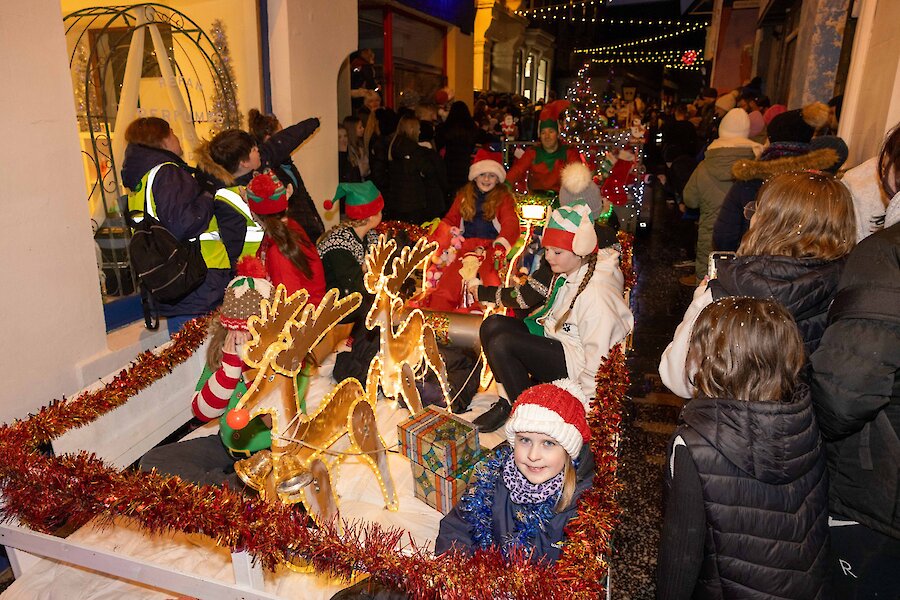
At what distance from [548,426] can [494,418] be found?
172 centimetres

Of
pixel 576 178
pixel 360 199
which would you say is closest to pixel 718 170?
pixel 576 178

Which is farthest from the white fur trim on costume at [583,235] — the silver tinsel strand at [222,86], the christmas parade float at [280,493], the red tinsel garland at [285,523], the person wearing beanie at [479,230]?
the silver tinsel strand at [222,86]

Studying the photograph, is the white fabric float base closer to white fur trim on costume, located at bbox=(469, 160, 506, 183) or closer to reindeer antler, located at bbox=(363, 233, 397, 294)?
reindeer antler, located at bbox=(363, 233, 397, 294)

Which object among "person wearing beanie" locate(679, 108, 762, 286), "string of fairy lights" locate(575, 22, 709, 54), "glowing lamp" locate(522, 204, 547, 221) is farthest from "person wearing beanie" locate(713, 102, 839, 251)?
"string of fairy lights" locate(575, 22, 709, 54)

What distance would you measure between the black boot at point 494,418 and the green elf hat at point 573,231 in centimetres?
116

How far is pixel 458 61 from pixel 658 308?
308 inches

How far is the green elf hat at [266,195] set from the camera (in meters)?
3.44

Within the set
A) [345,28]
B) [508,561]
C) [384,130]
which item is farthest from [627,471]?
[384,130]

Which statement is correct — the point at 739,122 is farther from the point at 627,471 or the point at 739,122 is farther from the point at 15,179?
the point at 15,179

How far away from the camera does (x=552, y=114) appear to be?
23.1 ft

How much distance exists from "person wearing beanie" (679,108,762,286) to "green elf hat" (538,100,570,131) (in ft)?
5.11

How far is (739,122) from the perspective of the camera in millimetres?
5613

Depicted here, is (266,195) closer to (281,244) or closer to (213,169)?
(281,244)

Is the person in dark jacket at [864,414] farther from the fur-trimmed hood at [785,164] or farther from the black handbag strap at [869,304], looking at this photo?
the fur-trimmed hood at [785,164]
